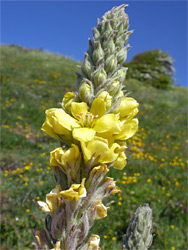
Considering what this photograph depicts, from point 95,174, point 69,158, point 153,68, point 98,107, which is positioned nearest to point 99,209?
point 95,174

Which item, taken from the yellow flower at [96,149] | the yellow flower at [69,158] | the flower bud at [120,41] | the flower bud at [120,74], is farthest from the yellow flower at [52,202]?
the flower bud at [120,41]

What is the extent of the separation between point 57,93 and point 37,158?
638 cm

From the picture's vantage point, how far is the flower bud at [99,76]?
128cm

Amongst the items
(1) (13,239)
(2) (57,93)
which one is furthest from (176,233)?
(2) (57,93)

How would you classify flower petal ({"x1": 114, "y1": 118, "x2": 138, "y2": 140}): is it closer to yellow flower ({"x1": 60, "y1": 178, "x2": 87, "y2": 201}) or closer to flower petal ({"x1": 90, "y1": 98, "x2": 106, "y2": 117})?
flower petal ({"x1": 90, "y1": 98, "x2": 106, "y2": 117})

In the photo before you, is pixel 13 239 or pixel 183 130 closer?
pixel 13 239

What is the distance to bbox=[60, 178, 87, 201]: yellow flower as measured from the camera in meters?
1.09

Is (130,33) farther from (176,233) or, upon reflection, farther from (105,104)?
(176,233)

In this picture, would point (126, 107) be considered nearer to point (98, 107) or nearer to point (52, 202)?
point (98, 107)

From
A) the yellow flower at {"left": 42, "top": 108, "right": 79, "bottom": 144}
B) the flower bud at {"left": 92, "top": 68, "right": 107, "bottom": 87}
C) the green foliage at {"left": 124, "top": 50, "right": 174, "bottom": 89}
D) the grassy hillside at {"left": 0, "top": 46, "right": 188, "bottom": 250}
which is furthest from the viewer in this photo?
the green foliage at {"left": 124, "top": 50, "right": 174, "bottom": 89}

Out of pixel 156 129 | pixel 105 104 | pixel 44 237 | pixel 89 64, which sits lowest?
pixel 44 237

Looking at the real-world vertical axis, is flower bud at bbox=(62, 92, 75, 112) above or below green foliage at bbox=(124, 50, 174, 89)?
below

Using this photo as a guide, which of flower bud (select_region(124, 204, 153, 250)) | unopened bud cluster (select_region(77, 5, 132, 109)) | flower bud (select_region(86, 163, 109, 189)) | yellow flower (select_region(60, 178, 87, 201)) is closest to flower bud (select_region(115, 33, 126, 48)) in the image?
unopened bud cluster (select_region(77, 5, 132, 109))

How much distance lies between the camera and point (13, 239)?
381cm
